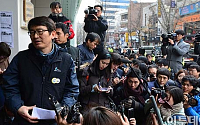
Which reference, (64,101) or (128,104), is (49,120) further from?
(128,104)

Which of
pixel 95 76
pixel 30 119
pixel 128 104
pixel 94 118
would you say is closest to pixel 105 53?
pixel 95 76

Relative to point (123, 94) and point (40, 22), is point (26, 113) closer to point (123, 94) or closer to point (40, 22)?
point (40, 22)

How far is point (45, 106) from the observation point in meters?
2.16

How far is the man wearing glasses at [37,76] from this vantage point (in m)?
2.13

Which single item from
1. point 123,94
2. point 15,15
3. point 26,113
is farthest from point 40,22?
point 15,15

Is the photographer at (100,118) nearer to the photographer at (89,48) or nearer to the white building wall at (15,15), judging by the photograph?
the photographer at (89,48)

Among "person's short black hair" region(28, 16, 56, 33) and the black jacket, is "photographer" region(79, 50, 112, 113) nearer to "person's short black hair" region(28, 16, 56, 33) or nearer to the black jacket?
the black jacket

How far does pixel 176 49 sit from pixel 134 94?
9.67ft

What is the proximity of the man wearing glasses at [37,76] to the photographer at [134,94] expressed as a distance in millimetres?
1178

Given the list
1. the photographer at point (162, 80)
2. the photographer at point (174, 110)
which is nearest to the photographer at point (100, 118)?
the photographer at point (174, 110)

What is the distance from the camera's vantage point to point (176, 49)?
19.2ft

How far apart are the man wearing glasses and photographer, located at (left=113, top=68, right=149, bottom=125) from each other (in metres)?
1.18

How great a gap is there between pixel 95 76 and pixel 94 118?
1.94 metres

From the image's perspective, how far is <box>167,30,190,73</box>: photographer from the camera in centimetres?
584
